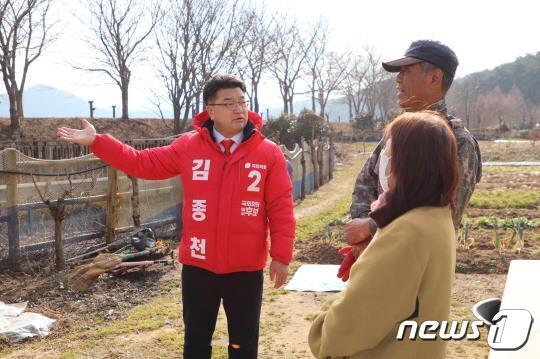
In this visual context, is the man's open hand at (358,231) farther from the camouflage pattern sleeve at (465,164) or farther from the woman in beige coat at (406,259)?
the woman in beige coat at (406,259)

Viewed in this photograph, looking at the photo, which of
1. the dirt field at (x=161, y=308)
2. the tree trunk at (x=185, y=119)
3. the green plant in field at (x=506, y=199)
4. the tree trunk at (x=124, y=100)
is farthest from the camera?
the tree trunk at (x=124, y=100)

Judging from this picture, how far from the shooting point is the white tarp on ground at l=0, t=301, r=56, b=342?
14.6 ft

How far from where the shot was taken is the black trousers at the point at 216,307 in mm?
2818

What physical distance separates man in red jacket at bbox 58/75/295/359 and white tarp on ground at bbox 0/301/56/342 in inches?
89.8

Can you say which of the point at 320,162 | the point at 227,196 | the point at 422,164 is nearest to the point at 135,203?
the point at 227,196

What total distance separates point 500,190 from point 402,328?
46.2ft

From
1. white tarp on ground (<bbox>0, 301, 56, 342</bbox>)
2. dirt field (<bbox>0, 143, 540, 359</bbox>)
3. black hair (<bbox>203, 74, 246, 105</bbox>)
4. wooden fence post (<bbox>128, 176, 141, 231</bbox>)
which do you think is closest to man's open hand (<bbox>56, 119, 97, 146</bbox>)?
black hair (<bbox>203, 74, 246, 105</bbox>)

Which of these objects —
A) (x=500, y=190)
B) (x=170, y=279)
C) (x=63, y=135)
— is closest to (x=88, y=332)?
(x=170, y=279)

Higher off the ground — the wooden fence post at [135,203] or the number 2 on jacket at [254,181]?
the number 2 on jacket at [254,181]

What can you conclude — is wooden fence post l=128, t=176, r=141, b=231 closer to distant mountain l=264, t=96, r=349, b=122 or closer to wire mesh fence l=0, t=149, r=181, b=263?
wire mesh fence l=0, t=149, r=181, b=263

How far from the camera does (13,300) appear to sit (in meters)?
5.26

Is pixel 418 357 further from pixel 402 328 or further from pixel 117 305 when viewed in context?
pixel 117 305

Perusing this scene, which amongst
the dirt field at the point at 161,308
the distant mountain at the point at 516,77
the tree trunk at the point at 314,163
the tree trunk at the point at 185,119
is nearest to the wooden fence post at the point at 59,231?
the dirt field at the point at 161,308

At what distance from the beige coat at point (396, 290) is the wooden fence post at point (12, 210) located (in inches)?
208
